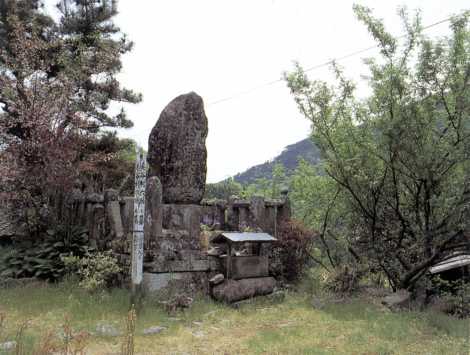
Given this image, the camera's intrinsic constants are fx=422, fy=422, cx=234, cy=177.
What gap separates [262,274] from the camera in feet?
27.5

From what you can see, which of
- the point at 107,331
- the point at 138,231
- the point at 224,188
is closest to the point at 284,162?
the point at 224,188

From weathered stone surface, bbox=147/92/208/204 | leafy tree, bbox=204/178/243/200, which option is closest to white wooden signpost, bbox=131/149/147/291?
weathered stone surface, bbox=147/92/208/204

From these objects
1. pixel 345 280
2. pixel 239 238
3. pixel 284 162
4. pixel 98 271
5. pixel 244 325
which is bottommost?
pixel 244 325

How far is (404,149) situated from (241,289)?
4.04 metres

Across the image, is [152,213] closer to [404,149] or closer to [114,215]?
[114,215]

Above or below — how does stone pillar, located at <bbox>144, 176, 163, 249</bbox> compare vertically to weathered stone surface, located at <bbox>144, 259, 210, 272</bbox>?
above

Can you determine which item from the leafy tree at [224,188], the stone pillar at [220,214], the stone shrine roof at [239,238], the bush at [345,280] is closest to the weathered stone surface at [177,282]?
the stone shrine roof at [239,238]

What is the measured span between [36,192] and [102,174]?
12.0 ft

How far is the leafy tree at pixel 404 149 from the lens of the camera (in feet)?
25.4

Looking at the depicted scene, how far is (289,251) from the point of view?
31.4 ft

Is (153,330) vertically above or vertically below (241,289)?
below

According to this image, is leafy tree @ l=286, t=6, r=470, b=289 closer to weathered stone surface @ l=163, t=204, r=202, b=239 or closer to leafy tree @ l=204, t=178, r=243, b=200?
weathered stone surface @ l=163, t=204, r=202, b=239

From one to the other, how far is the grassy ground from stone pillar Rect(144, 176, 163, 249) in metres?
1.05

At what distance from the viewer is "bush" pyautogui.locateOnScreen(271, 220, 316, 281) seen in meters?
9.49
